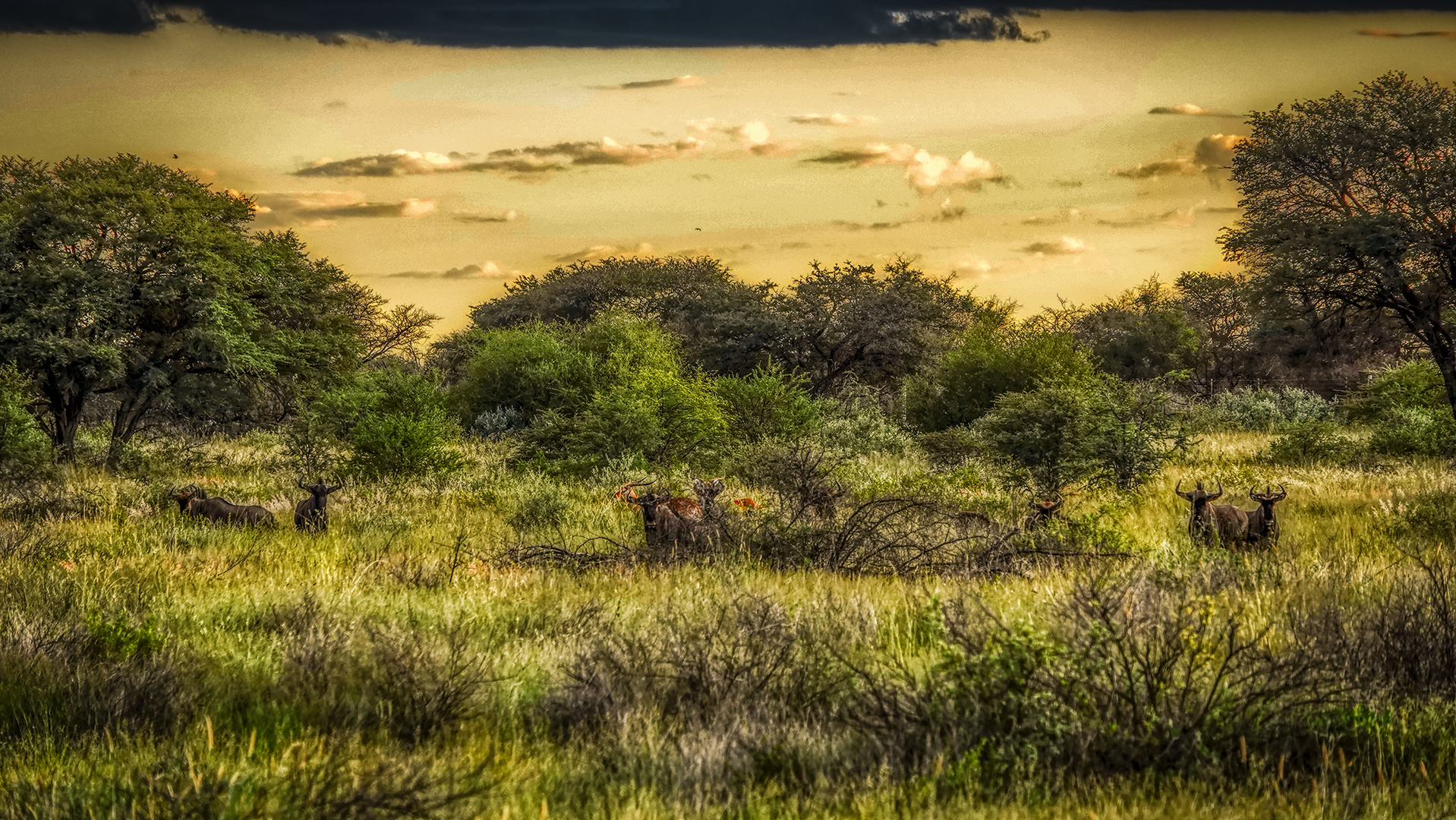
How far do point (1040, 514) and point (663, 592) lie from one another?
488 cm

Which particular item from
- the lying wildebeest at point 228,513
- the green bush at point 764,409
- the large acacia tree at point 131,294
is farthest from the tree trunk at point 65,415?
the green bush at point 764,409

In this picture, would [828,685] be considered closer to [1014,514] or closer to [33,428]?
[1014,514]

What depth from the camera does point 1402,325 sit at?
55.3 ft

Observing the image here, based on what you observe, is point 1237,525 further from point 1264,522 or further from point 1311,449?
point 1311,449

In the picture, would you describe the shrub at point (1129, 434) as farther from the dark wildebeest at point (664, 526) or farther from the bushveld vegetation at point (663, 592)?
the dark wildebeest at point (664, 526)

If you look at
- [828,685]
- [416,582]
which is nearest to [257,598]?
[416,582]

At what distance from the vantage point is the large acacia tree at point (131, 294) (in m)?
17.5

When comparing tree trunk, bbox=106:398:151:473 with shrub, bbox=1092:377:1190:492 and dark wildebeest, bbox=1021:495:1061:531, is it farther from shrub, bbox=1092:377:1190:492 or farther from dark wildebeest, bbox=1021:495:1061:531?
shrub, bbox=1092:377:1190:492

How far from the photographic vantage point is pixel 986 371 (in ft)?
74.3

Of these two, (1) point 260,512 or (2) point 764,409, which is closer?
(1) point 260,512

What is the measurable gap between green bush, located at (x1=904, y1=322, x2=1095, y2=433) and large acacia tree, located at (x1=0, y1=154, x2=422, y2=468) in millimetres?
16243

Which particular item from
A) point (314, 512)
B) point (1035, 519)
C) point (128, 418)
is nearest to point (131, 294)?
point (128, 418)

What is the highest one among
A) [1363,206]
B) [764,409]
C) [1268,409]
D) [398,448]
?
[1363,206]

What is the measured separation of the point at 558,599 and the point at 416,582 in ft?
4.76
